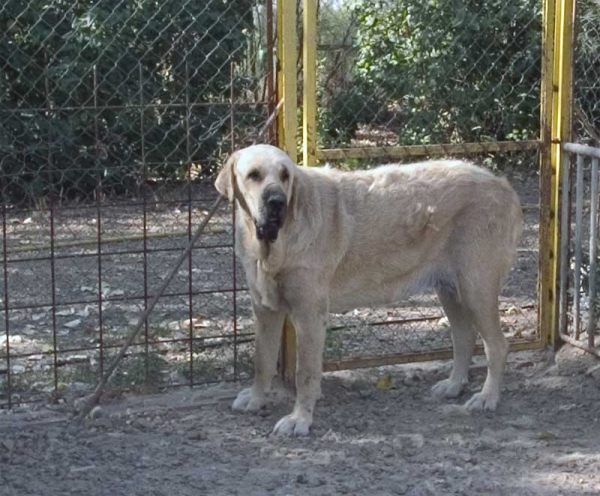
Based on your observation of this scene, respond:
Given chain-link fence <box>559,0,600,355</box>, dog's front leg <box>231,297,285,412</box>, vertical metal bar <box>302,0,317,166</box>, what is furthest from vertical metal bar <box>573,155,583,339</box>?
dog's front leg <box>231,297,285,412</box>

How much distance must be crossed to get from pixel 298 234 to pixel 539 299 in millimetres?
1888

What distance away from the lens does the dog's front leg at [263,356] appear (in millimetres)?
5480

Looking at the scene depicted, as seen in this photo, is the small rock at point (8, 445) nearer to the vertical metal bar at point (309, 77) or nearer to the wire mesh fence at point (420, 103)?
the wire mesh fence at point (420, 103)

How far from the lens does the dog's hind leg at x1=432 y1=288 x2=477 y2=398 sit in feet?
19.2

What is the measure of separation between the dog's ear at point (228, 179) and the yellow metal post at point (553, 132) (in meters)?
2.00

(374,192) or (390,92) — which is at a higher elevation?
(390,92)

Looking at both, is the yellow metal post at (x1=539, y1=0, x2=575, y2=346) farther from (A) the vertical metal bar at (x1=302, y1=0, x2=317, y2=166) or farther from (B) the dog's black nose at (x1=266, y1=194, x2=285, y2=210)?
(B) the dog's black nose at (x1=266, y1=194, x2=285, y2=210)

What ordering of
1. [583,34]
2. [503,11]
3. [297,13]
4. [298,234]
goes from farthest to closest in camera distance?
[583,34], [503,11], [297,13], [298,234]

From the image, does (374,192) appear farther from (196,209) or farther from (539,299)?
(196,209)

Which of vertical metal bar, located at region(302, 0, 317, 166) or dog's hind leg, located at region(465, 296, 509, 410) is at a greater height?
vertical metal bar, located at region(302, 0, 317, 166)

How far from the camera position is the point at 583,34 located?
8.69m

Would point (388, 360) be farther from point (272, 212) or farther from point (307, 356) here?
point (272, 212)

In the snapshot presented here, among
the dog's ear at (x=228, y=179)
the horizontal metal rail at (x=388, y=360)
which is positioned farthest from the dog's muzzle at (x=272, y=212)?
the horizontal metal rail at (x=388, y=360)

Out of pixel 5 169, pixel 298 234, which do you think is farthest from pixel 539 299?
pixel 5 169
